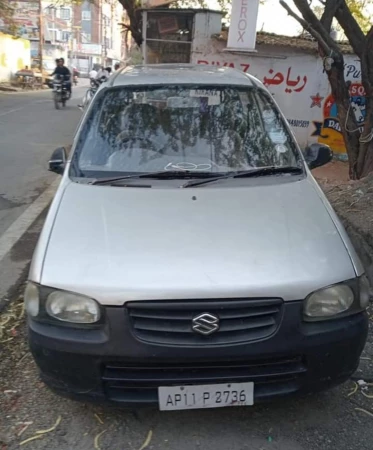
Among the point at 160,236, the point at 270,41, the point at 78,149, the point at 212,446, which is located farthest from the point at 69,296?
the point at 270,41

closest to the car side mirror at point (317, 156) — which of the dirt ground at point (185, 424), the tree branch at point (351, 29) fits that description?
the dirt ground at point (185, 424)

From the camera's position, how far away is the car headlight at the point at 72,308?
2.46 m

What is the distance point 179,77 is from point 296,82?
26.0 ft

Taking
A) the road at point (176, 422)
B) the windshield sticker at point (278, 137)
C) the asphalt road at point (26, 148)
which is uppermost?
the windshield sticker at point (278, 137)

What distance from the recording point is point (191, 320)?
243 cm

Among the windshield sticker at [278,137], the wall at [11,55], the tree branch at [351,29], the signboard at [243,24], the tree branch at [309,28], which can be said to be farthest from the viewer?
the wall at [11,55]

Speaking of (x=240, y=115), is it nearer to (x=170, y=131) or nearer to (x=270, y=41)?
(x=170, y=131)

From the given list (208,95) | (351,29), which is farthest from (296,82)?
(208,95)

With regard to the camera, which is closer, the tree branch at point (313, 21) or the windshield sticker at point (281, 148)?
the windshield sticker at point (281, 148)

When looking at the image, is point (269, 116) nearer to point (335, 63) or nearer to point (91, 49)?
point (335, 63)

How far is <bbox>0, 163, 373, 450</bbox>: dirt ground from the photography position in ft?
8.77

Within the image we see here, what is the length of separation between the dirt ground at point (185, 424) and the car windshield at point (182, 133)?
4.71 feet

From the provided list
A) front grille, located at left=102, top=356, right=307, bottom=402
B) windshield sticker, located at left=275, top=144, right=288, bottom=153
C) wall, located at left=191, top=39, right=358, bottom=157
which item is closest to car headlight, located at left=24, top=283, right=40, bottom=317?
A: front grille, located at left=102, top=356, right=307, bottom=402

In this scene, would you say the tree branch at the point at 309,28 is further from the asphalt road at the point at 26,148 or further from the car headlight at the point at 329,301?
the car headlight at the point at 329,301
